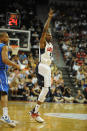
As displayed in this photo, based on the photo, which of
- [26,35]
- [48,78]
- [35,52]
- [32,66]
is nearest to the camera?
[48,78]

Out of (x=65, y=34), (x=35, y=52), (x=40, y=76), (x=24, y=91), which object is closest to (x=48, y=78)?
(x=40, y=76)

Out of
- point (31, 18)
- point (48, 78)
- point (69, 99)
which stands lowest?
point (69, 99)

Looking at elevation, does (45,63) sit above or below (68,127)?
above

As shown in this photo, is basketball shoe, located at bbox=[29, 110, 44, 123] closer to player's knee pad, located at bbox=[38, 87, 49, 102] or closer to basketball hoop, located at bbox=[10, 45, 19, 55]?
player's knee pad, located at bbox=[38, 87, 49, 102]

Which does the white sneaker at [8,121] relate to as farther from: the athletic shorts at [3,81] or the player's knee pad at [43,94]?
the player's knee pad at [43,94]

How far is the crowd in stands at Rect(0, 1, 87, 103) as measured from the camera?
39.4ft

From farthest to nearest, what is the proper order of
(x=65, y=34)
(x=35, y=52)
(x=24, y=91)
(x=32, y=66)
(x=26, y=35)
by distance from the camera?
(x=65, y=34)
(x=35, y=52)
(x=26, y=35)
(x=32, y=66)
(x=24, y=91)

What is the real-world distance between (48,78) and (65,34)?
11774mm

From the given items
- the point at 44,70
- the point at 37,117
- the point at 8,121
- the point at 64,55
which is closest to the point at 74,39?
the point at 64,55

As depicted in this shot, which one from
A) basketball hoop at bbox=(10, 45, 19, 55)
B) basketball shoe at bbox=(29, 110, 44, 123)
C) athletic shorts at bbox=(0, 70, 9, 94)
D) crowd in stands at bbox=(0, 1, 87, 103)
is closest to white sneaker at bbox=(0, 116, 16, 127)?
athletic shorts at bbox=(0, 70, 9, 94)

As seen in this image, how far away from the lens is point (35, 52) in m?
15.5

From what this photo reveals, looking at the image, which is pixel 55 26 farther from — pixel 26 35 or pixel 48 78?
pixel 48 78

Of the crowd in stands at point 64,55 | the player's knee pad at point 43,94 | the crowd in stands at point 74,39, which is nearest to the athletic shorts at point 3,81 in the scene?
the player's knee pad at point 43,94

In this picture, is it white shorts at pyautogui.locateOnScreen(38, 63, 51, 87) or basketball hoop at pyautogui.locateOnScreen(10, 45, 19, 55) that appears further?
basketball hoop at pyautogui.locateOnScreen(10, 45, 19, 55)
